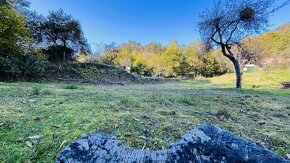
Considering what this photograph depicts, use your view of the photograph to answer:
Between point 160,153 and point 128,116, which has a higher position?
point 160,153

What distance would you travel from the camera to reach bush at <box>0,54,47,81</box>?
9562 mm

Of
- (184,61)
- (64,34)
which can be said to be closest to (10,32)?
(64,34)

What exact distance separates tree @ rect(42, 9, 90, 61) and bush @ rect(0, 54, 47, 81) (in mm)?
4927

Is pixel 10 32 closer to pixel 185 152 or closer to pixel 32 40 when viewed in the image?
pixel 32 40

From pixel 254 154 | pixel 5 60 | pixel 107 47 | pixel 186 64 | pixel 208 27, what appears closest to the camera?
pixel 254 154

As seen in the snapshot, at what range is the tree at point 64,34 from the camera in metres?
15.6

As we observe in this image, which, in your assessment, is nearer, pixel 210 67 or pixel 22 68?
pixel 22 68

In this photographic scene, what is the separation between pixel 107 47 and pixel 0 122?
2998 centimetres

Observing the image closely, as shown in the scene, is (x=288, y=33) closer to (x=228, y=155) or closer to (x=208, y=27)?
(x=208, y=27)

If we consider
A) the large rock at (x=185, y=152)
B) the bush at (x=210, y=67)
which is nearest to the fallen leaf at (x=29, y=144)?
the large rock at (x=185, y=152)

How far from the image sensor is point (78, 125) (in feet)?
7.62

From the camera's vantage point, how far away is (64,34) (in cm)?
1605

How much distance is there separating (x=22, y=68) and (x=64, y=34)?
659cm

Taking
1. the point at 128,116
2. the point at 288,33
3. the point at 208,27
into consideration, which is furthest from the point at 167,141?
the point at 288,33
